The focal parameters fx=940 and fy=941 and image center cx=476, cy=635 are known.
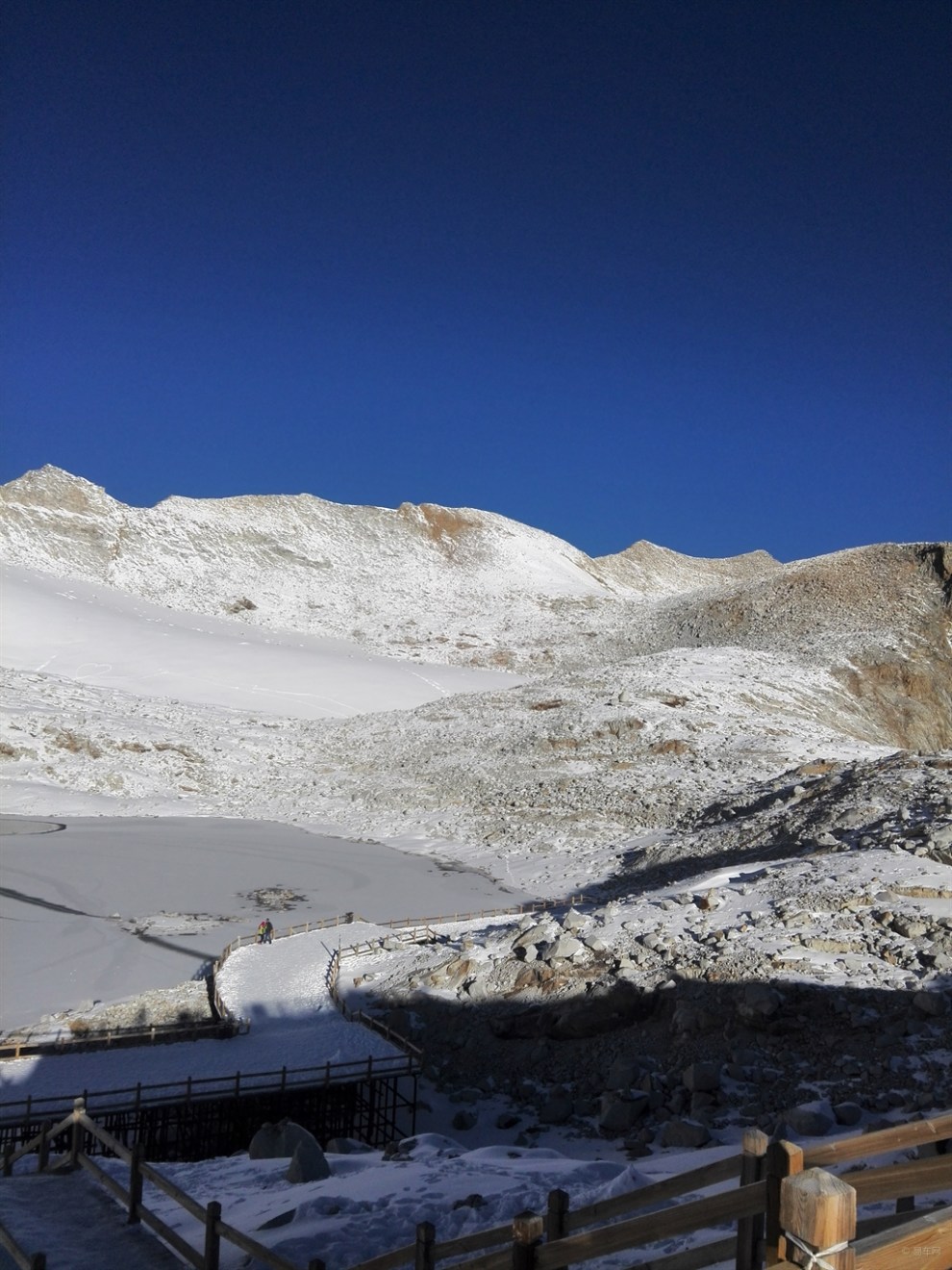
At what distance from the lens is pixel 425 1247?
4336 millimetres

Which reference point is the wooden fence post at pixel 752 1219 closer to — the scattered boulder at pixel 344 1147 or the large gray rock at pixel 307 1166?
the large gray rock at pixel 307 1166

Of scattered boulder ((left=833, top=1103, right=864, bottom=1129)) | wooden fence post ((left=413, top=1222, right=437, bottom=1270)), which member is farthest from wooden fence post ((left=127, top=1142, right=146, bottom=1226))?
scattered boulder ((left=833, top=1103, right=864, bottom=1129))

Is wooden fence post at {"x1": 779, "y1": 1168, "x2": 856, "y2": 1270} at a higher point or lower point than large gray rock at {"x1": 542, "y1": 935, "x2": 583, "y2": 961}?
higher

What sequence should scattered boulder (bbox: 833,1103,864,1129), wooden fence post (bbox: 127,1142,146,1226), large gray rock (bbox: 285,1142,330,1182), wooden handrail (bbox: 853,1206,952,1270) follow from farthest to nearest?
scattered boulder (bbox: 833,1103,864,1129)
large gray rock (bbox: 285,1142,330,1182)
wooden fence post (bbox: 127,1142,146,1226)
wooden handrail (bbox: 853,1206,952,1270)

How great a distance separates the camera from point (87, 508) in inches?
3497

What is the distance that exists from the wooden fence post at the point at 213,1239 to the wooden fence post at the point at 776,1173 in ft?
12.6

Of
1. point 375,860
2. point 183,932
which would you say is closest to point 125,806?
point 375,860

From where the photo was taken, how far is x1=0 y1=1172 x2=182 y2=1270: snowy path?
5.92 meters

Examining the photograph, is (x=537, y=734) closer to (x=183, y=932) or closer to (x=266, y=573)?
(x=183, y=932)

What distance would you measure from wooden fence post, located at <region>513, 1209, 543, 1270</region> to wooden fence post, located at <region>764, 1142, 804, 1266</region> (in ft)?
3.47

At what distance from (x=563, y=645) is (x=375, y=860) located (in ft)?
141

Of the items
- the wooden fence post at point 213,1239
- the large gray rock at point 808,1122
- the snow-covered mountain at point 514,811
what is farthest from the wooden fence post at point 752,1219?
the large gray rock at point 808,1122

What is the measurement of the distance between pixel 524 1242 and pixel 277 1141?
22.8 ft

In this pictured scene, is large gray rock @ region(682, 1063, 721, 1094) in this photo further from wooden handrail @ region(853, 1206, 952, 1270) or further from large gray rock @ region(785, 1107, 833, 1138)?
wooden handrail @ region(853, 1206, 952, 1270)
